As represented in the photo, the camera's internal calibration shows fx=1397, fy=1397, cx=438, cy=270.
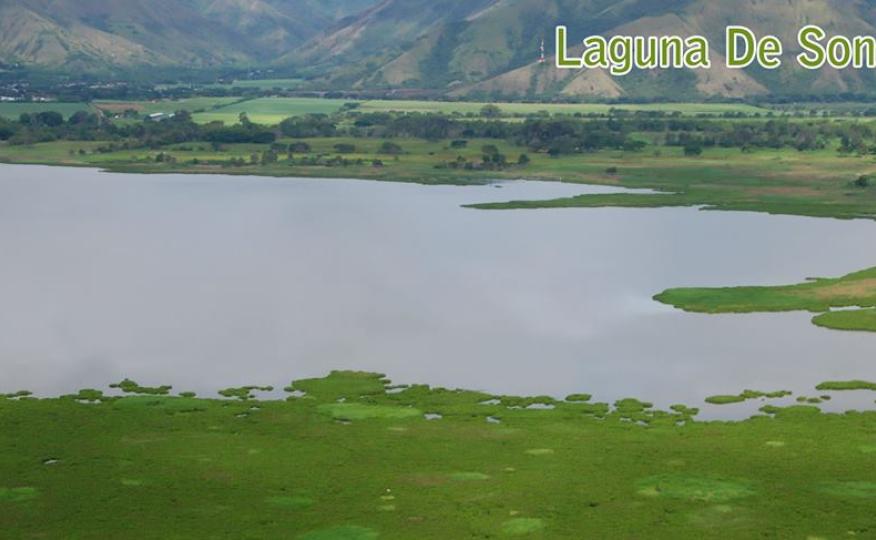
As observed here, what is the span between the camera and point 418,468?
56125mm

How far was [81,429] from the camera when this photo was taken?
6212 cm

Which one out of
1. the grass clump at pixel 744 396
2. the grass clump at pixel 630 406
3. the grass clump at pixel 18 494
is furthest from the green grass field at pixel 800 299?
the grass clump at pixel 18 494

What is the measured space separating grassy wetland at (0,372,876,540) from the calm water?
5163mm

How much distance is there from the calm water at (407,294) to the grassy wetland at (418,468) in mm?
5163

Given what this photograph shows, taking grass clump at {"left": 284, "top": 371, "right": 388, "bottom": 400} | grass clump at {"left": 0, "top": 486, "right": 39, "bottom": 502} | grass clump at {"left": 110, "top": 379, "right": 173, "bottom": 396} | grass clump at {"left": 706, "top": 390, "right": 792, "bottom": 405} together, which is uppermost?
grass clump at {"left": 0, "top": 486, "right": 39, "bottom": 502}

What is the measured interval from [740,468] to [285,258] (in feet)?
212

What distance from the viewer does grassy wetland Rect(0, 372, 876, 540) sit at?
4934 centimetres

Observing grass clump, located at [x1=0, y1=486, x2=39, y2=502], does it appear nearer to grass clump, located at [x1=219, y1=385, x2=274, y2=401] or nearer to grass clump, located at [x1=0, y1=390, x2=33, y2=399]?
grass clump, located at [x1=0, y1=390, x2=33, y2=399]

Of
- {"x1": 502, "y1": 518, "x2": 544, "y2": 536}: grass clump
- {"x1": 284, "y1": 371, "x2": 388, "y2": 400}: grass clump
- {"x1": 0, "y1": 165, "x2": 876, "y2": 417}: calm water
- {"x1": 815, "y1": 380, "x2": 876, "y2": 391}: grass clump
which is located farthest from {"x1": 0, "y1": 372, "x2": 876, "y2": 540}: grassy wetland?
{"x1": 0, "y1": 165, "x2": 876, "y2": 417}: calm water

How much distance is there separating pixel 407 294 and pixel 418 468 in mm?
41005

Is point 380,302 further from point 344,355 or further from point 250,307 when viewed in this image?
point 344,355

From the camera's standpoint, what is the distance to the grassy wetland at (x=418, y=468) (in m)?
49.3

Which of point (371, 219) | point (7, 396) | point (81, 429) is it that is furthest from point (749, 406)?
point (371, 219)

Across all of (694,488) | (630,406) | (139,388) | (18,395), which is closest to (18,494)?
(18,395)
